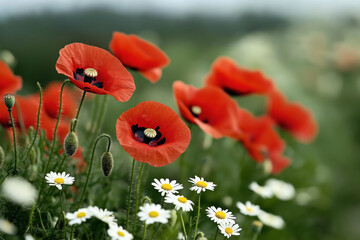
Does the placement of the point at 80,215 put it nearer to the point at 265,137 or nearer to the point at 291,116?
the point at 265,137

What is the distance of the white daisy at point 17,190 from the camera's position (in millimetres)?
781

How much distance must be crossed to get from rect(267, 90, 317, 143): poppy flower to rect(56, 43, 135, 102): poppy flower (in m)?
0.94

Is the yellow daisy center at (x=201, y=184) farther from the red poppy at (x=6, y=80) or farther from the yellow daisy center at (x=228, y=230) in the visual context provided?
the red poppy at (x=6, y=80)

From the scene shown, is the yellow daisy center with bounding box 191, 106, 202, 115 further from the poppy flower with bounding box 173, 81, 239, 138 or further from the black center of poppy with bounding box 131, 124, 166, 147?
the black center of poppy with bounding box 131, 124, 166, 147

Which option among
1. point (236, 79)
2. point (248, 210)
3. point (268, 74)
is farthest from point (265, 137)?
point (268, 74)

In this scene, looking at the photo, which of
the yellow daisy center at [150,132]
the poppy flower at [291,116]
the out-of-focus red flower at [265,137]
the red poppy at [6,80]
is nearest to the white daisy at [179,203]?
the yellow daisy center at [150,132]

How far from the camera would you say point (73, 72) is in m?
0.86

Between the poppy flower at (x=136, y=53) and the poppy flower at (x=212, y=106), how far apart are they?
72 mm

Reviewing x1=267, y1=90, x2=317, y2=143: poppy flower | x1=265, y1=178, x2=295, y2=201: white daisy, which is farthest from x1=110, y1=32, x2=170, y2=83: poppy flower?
x1=267, y1=90, x2=317, y2=143: poppy flower

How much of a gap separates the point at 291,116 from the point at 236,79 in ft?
1.76

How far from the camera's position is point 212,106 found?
1155 mm

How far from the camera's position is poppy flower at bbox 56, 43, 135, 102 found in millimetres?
844

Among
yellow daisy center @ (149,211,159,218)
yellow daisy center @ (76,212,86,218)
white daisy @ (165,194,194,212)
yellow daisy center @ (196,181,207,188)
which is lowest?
yellow daisy center @ (76,212,86,218)

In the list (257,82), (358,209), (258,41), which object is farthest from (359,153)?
(257,82)
